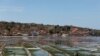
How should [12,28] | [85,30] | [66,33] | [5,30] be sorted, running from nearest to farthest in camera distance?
[5,30]
[12,28]
[66,33]
[85,30]

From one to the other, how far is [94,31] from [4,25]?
879 inches

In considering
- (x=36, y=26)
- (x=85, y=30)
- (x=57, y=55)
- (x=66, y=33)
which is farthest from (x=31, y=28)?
(x=57, y=55)

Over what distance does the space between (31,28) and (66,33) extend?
8025 mm

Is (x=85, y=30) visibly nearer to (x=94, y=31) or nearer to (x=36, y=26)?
(x=94, y=31)

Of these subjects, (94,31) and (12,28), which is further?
(94,31)

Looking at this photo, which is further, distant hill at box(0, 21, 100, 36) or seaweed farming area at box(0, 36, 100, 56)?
distant hill at box(0, 21, 100, 36)

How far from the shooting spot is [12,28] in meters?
63.4

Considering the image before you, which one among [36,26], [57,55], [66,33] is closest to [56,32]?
[66,33]

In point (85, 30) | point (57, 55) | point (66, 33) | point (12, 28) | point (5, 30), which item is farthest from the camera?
point (85, 30)

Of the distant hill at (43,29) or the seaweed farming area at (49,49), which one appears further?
the distant hill at (43,29)

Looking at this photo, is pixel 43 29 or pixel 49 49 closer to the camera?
pixel 49 49

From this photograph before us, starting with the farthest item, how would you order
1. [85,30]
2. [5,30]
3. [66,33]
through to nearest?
[85,30] → [66,33] → [5,30]

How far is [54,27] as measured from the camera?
70.4 m

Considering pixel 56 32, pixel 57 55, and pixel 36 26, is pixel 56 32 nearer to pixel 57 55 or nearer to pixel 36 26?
pixel 36 26
